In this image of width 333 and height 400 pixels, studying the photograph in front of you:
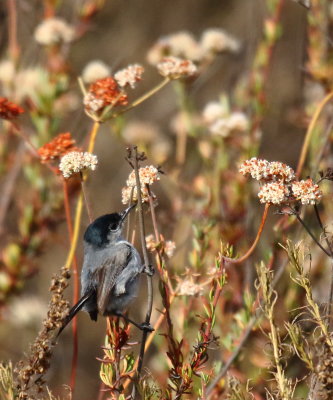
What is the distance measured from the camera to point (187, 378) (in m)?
1.67

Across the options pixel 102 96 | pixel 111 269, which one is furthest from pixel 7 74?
pixel 111 269

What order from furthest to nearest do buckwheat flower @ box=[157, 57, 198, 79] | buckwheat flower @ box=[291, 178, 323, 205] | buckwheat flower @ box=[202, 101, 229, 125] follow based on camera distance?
1. buckwheat flower @ box=[202, 101, 229, 125]
2. buckwheat flower @ box=[157, 57, 198, 79]
3. buckwheat flower @ box=[291, 178, 323, 205]

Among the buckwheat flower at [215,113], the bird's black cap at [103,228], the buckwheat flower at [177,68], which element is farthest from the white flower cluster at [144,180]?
the buckwheat flower at [215,113]

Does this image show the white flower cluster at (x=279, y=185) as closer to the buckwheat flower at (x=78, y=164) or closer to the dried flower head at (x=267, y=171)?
the dried flower head at (x=267, y=171)

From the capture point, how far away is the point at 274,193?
68.6 inches

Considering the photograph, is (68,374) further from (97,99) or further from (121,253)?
(97,99)

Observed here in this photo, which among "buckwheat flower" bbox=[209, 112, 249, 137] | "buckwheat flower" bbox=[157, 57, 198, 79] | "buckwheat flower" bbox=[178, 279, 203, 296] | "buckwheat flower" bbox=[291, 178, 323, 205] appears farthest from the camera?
"buckwheat flower" bbox=[209, 112, 249, 137]

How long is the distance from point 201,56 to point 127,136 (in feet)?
1.98

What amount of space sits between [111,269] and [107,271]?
0.02 meters

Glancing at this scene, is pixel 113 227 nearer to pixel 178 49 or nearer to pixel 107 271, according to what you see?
pixel 107 271

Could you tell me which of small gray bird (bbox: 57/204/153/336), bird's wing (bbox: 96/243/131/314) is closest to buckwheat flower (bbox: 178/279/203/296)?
small gray bird (bbox: 57/204/153/336)

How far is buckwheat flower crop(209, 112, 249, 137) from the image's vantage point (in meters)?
3.22

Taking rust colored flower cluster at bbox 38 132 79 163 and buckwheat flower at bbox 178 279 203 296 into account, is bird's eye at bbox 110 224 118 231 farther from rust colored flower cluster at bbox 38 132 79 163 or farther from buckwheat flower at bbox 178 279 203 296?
buckwheat flower at bbox 178 279 203 296

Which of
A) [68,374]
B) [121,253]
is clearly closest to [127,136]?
[121,253]
